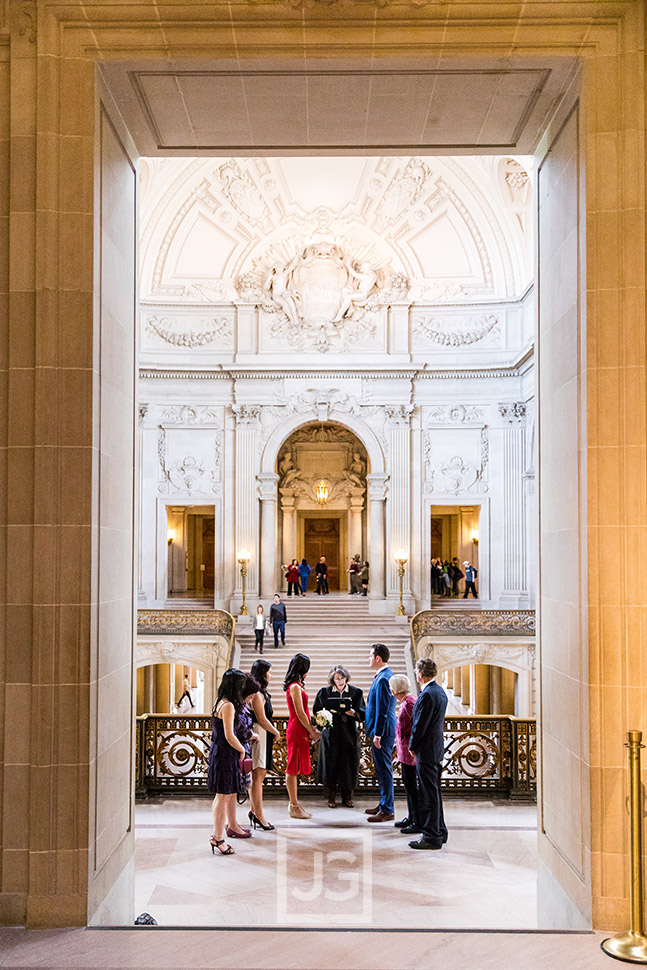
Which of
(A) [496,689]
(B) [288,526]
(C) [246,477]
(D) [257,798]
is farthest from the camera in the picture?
(B) [288,526]

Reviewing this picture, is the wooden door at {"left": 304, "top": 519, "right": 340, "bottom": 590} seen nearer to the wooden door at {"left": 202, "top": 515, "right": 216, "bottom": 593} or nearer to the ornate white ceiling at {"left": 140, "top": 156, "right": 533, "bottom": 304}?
the wooden door at {"left": 202, "top": 515, "right": 216, "bottom": 593}

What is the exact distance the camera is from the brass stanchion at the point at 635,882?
159 inches

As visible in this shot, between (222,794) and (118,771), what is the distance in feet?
6.42

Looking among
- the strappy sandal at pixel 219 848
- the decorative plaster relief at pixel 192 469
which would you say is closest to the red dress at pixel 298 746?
the strappy sandal at pixel 219 848

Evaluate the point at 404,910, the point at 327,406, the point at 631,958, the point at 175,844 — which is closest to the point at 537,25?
the point at 631,958

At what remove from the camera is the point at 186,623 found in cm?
2169

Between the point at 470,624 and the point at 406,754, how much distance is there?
47.3 ft

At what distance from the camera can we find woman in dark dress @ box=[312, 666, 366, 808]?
8172 millimetres

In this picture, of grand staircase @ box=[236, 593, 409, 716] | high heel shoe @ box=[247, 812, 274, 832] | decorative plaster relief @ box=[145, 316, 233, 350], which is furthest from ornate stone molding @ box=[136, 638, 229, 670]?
high heel shoe @ box=[247, 812, 274, 832]

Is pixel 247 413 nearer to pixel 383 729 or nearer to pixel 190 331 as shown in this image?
pixel 190 331

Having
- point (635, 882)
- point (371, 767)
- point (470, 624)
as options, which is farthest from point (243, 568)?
point (635, 882)

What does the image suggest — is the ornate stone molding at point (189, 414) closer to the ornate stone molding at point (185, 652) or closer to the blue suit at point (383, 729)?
the ornate stone molding at point (185, 652)

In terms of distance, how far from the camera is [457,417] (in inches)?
1058

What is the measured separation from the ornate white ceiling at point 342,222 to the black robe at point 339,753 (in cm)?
1961
